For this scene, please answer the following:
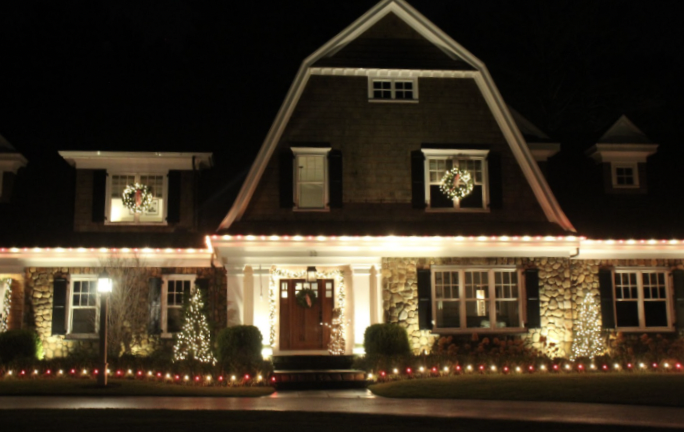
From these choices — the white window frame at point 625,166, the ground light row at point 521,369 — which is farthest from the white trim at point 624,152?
the ground light row at point 521,369

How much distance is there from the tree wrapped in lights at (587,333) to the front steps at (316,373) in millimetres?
5221

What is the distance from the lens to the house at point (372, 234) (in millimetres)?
18188

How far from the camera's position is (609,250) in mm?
19656

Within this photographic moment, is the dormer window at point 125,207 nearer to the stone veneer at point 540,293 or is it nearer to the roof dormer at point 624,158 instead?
the stone veneer at point 540,293

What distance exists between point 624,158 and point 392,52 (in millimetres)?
7353

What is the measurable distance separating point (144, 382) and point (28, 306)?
5.44 meters

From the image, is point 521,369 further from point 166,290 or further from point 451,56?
point 166,290

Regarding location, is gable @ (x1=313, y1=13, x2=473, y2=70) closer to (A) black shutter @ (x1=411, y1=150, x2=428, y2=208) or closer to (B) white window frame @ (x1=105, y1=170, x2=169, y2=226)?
(A) black shutter @ (x1=411, y1=150, x2=428, y2=208)

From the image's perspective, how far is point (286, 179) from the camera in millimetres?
18562

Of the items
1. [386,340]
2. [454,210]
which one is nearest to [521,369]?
[386,340]

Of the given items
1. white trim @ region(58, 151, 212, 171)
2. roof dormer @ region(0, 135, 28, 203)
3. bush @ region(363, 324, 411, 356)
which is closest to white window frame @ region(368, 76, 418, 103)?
white trim @ region(58, 151, 212, 171)

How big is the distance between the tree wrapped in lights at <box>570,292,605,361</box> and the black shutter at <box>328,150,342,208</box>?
20.7 feet

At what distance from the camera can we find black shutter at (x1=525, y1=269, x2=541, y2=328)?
18.5 metres

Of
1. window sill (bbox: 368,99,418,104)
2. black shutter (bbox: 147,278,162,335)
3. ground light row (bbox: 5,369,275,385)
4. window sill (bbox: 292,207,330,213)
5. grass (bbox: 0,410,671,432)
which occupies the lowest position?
grass (bbox: 0,410,671,432)
